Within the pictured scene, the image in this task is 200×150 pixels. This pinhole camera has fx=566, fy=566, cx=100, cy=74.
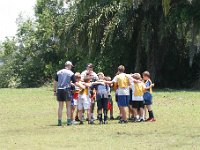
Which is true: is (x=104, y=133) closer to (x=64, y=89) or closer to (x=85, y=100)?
(x=64, y=89)

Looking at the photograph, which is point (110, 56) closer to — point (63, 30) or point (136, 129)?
point (63, 30)

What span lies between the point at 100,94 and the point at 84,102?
1.71 ft

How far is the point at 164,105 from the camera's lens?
865 inches

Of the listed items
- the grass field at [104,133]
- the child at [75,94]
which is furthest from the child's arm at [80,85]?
the grass field at [104,133]

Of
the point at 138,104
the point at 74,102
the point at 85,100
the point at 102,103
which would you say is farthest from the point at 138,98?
the point at 74,102

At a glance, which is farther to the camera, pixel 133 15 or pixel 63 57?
pixel 63 57

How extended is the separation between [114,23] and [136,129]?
783 inches

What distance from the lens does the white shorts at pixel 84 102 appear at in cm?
1617

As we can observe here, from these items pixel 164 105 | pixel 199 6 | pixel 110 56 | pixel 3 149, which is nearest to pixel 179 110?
pixel 164 105

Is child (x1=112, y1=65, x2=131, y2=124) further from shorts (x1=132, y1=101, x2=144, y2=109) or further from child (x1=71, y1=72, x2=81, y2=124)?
child (x1=71, y1=72, x2=81, y2=124)

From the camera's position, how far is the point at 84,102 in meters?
16.2

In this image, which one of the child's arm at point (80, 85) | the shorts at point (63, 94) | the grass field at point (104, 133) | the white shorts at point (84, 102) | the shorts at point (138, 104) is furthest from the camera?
the shorts at point (138, 104)

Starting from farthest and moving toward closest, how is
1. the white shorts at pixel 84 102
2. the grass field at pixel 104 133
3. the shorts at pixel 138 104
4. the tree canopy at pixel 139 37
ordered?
the tree canopy at pixel 139 37 → the shorts at pixel 138 104 → the white shorts at pixel 84 102 → the grass field at pixel 104 133

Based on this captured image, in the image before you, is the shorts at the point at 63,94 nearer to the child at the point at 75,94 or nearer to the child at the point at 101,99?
the child at the point at 75,94
